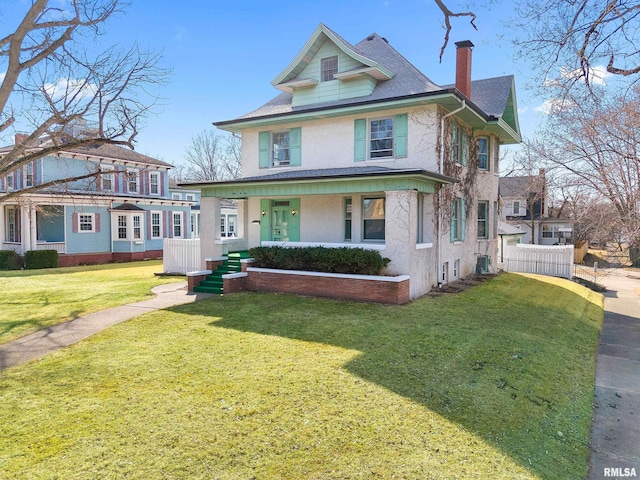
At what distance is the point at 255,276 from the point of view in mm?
13234

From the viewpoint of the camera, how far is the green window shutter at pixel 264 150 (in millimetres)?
16625

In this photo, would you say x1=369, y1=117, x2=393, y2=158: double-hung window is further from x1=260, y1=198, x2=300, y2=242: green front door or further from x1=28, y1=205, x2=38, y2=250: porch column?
x1=28, y1=205, x2=38, y2=250: porch column

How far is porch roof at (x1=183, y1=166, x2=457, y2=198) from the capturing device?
464 inches

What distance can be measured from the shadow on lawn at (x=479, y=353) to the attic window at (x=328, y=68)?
8.63 metres

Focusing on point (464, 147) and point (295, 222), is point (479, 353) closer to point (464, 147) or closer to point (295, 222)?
point (295, 222)

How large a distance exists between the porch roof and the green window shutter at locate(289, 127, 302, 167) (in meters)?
0.49

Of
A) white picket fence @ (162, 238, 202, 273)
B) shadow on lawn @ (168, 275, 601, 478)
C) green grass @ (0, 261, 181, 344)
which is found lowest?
shadow on lawn @ (168, 275, 601, 478)

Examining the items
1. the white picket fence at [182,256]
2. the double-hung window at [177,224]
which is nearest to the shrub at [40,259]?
the double-hung window at [177,224]

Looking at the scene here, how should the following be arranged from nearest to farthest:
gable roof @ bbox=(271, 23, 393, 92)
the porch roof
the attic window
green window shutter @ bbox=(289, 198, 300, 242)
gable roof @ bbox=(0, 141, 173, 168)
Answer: the porch roof < gable roof @ bbox=(271, 23, 393, 92) < the attic window < green window shutter @ bbox=(289, 198, 300, 242) < gable roof @ bbox=(0, 141, 173, 168)

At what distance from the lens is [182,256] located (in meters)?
18.2

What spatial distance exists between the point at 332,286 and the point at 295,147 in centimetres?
637

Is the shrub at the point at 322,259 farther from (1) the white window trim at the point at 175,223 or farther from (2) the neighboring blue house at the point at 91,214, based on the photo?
(1) the white window trim at the point at 175,223

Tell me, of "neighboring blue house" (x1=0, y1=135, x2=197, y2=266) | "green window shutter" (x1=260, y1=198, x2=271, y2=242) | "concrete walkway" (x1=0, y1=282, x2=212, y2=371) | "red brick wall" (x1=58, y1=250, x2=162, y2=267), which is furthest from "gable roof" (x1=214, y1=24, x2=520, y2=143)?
"red brick wall" (x1=58, y1=250, x2=162, y2=267)

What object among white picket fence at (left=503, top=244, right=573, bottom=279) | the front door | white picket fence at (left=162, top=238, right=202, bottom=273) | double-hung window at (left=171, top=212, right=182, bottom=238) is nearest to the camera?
the front door
